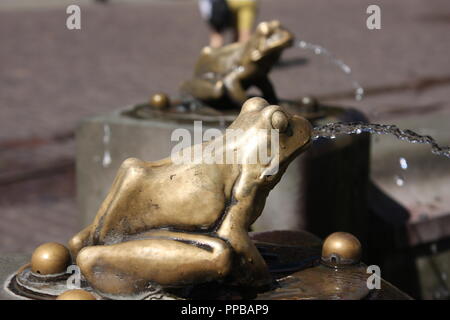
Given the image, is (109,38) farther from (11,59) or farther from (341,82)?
(341,82)

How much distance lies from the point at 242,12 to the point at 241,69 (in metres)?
5.66

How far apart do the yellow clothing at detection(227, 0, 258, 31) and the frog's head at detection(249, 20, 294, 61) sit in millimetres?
5717

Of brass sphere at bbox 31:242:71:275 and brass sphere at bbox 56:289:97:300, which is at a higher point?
brass sphere at bbox 31:242:71:275

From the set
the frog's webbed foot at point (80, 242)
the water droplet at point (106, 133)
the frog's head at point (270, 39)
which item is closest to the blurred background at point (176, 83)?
the water droplet at point (106, 133)

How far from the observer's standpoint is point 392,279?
5289 mm

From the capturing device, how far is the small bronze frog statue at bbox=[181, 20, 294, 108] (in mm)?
5149

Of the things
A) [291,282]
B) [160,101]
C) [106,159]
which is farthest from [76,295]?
[160,101]

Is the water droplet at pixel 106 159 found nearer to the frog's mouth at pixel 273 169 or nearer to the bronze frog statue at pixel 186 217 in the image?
the bronze frog statue at pixel 186 217

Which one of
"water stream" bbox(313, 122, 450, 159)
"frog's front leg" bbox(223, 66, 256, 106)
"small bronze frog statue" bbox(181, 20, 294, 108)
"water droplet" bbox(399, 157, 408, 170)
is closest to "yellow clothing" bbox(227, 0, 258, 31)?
"water droplet" bbox(399, 157, 408, 170)

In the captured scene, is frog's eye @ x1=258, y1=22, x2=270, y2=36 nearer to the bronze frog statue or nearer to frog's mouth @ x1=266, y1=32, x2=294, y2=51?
frog's mouth @ x1=266, y1=32, x2=294, y2=51

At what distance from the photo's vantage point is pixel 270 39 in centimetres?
515

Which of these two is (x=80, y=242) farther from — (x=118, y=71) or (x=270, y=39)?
(x=118, y=71)

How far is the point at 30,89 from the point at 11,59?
1.87m
